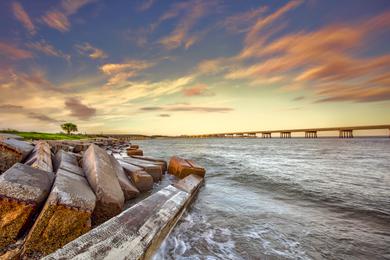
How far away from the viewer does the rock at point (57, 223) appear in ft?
6.80

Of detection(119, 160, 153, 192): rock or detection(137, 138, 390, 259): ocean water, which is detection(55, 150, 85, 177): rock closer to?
detection(119, 160, 153, 192): rock

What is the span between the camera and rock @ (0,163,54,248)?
2074mm

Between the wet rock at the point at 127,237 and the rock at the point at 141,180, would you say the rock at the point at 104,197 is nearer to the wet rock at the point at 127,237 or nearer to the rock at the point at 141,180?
the wet rock at the point at 127,237

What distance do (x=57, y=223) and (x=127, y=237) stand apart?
766 millimetres

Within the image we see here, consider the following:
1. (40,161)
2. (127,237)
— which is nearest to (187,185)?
(127,237)

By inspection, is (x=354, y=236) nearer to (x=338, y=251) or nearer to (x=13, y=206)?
(x=338, y=251)

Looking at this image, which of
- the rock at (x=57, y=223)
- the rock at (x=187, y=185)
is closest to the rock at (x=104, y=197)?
the rock at (x=57, y=223)

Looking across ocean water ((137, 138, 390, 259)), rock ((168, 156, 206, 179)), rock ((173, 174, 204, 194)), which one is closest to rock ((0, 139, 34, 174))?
rock ((173, 174, 204, 194))

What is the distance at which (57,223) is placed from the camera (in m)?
2.14

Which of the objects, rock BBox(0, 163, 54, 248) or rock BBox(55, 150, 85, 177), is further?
rock BBox(55, 150, 85, 177)

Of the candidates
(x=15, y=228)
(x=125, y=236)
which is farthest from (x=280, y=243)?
(x=15, y=228)

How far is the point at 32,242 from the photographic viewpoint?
2.07 meters

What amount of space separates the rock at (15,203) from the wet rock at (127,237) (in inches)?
29.7

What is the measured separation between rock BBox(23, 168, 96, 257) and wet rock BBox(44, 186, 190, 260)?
264 millimetres
